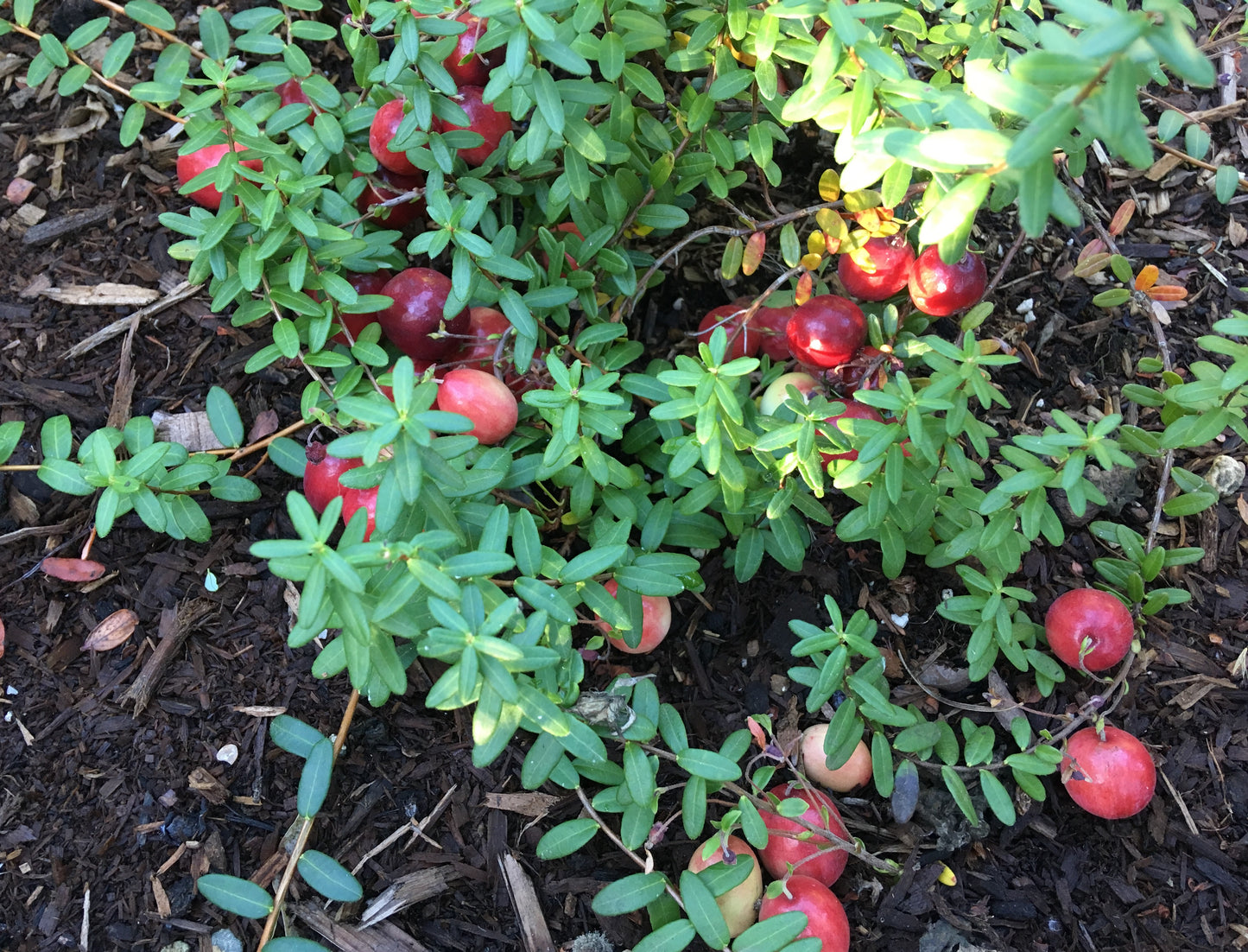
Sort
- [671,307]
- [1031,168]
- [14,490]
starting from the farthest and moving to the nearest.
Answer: [671,307] < [14,490] < [1031,168]

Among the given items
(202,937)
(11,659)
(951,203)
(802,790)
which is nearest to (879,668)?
(802,790)

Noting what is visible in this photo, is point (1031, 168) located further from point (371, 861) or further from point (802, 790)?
point (371, 861)

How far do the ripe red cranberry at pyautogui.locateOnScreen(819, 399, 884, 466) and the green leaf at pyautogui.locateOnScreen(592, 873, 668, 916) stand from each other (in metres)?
1.20

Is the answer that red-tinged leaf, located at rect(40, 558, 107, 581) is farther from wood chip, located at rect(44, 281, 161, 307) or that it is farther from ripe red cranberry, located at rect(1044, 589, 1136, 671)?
ripe red cranberry, located at rect(1044, 589, 1136, 671)

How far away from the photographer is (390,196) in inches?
119

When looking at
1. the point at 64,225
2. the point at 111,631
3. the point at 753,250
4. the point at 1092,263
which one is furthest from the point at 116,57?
the point at 1092,263

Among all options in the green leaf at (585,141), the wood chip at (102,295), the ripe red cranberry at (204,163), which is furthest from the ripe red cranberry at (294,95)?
the green leaf at (585,141)

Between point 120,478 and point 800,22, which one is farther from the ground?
point 800,22

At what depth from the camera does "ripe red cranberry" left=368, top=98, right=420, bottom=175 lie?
2.82 m

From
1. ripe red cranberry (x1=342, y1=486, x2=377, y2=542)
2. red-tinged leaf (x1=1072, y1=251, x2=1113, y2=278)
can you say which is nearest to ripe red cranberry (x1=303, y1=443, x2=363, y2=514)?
ripe red cranberry (x1=342, y1=486, x2=377, y2=542)

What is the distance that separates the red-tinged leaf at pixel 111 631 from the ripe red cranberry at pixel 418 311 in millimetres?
1212

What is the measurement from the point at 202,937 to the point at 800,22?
114 inches

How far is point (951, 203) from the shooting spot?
5.92ft

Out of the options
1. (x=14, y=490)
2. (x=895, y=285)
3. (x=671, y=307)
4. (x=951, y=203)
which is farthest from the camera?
(x=671, y=307)
